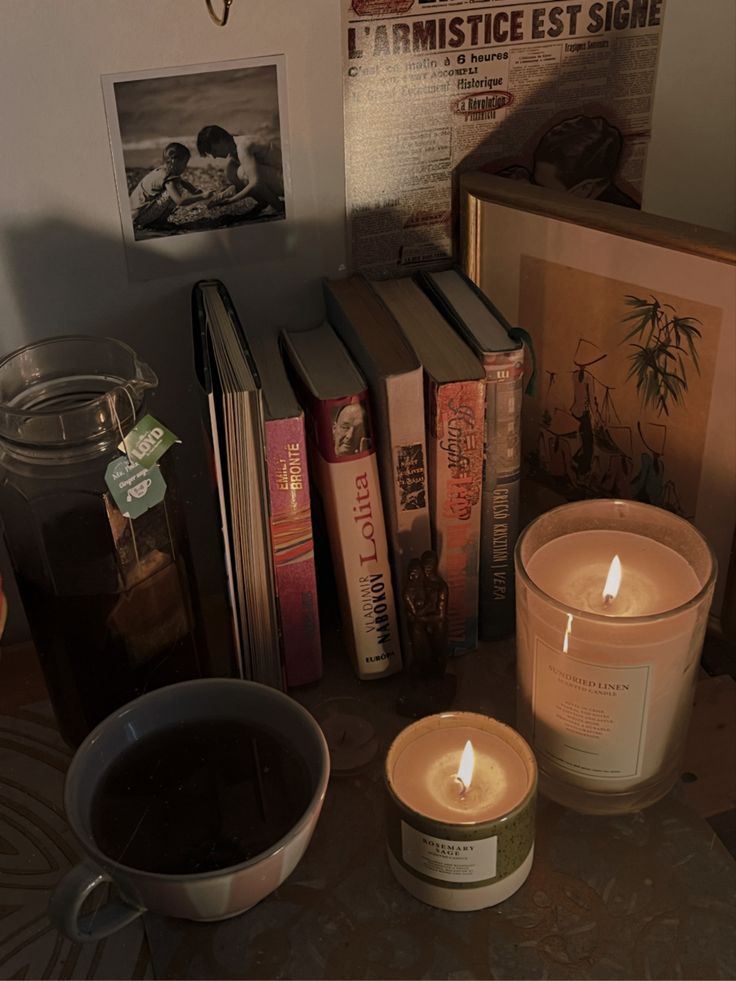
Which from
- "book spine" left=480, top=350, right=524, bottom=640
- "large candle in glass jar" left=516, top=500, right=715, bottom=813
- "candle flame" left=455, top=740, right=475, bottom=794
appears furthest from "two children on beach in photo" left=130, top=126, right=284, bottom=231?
"candle flame" left=455, top=740, right=475, bottom=794

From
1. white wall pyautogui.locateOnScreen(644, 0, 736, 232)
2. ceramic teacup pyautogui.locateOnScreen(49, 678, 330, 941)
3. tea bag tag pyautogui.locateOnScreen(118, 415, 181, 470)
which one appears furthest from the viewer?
white wall pyautogui.locateOnScreen(644, 0, 736, 232)

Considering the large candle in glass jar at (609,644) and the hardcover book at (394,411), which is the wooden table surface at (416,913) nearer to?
the large candle in glass jar at (609,644)

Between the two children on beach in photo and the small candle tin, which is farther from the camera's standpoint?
the two children on beach in photo

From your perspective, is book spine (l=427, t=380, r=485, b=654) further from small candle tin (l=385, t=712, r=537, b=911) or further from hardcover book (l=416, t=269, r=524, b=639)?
small candle tin (l=385, t=712, r=537, b=911)

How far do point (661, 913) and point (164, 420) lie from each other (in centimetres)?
51

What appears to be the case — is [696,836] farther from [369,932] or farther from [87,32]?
[87,32]

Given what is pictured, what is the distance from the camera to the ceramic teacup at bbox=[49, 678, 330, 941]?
550 mm

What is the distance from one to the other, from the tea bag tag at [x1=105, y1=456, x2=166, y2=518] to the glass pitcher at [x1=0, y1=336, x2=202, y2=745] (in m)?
0.02

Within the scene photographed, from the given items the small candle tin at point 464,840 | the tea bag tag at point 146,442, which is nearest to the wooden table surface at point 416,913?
the small candle tin at point 464,840

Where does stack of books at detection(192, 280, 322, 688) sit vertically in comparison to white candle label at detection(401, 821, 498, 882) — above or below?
above

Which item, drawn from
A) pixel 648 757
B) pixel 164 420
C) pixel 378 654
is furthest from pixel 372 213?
pixel 648 757

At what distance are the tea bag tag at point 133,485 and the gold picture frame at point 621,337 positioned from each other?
0.32 meters

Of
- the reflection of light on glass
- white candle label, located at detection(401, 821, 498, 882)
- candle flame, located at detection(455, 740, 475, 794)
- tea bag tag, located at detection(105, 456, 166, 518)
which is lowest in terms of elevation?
white candle label, located at detection(401, 821, 498, 882)

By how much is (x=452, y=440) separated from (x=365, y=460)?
0.21 feet
